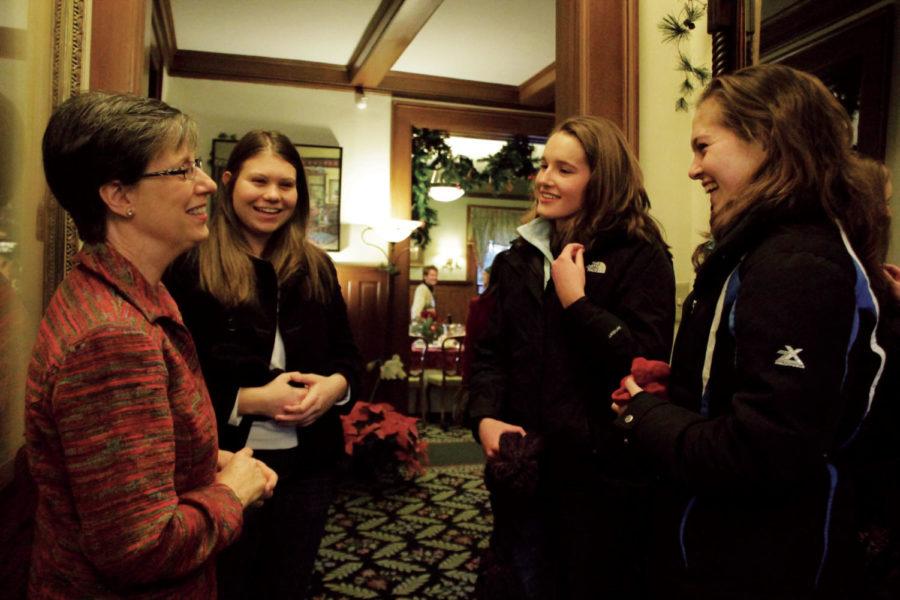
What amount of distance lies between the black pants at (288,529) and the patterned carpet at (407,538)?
1.20 m

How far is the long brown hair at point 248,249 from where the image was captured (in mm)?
1606

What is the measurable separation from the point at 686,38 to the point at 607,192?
1003 millimetres

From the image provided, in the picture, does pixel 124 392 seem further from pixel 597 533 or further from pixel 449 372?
pixel 449 372

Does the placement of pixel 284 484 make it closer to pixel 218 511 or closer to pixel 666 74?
pixel 218 511

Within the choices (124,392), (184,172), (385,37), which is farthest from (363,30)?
(124,392)

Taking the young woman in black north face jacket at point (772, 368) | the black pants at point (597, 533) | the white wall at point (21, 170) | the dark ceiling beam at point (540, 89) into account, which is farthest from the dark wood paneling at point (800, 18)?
the dark ceiling beam at point (540, 89)

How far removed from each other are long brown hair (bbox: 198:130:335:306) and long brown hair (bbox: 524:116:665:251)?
659 millimetres

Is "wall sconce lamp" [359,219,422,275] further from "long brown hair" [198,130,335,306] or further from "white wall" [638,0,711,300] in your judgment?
"long brown hair" [198,130,335,306]

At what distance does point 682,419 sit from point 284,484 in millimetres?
1018

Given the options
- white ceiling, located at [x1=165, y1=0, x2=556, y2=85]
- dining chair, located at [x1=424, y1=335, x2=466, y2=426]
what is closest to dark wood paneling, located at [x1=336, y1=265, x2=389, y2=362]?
dining chair, located at [x1=424, y1=335, x2=466, y2=426]

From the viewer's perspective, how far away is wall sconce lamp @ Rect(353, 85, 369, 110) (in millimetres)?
6254

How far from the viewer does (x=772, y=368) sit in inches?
35.8

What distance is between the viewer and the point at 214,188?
1101 mm

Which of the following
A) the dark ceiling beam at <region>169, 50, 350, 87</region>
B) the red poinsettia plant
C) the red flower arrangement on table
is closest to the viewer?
the red poinsettia plant
